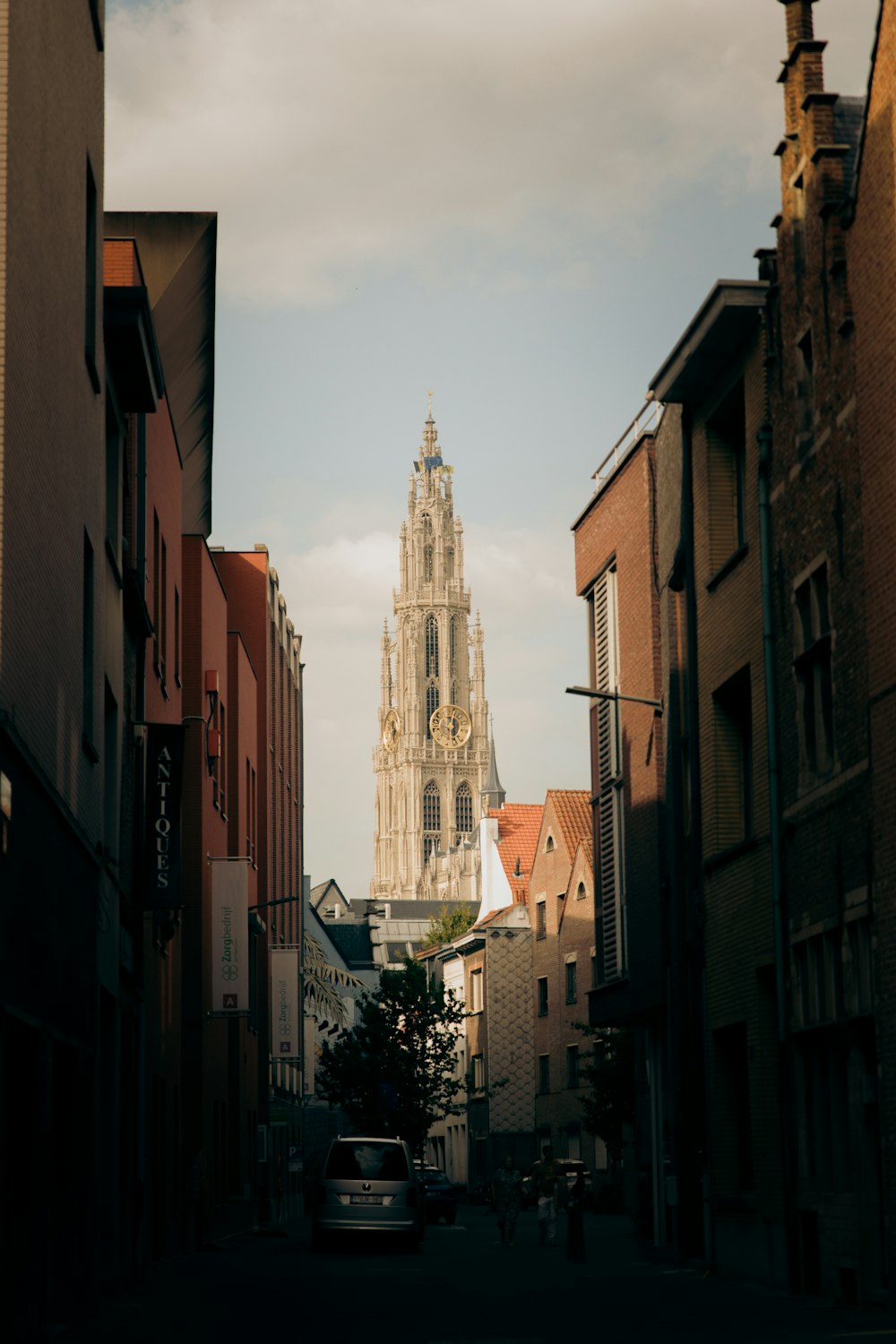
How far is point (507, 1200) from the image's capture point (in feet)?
111

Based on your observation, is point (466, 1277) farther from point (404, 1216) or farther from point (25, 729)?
point (25, 729)

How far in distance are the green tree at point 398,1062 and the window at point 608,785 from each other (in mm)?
30523

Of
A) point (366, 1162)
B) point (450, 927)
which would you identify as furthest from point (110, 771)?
point (450, 927)

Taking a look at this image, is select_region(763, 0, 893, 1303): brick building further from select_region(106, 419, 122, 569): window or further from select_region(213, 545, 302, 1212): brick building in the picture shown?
select_region(213, 545, 302, 1212): brick building

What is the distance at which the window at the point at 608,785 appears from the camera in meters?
29.4

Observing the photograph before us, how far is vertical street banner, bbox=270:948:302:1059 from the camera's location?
2109 inches

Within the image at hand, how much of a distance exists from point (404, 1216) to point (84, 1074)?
13.5 m

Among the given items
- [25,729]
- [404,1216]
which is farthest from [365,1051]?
[25,729]

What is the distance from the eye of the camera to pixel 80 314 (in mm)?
17484

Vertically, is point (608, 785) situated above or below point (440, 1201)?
above

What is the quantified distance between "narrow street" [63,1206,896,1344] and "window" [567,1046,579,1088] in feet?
110

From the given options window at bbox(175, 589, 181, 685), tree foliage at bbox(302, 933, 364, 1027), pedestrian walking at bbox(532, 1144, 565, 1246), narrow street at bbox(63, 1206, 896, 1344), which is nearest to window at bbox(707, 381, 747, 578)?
narrow street at bbox(63, 1206, 896, 1344)

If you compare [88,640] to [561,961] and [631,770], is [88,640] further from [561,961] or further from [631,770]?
[561,961]

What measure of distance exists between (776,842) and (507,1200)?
1659 cm
